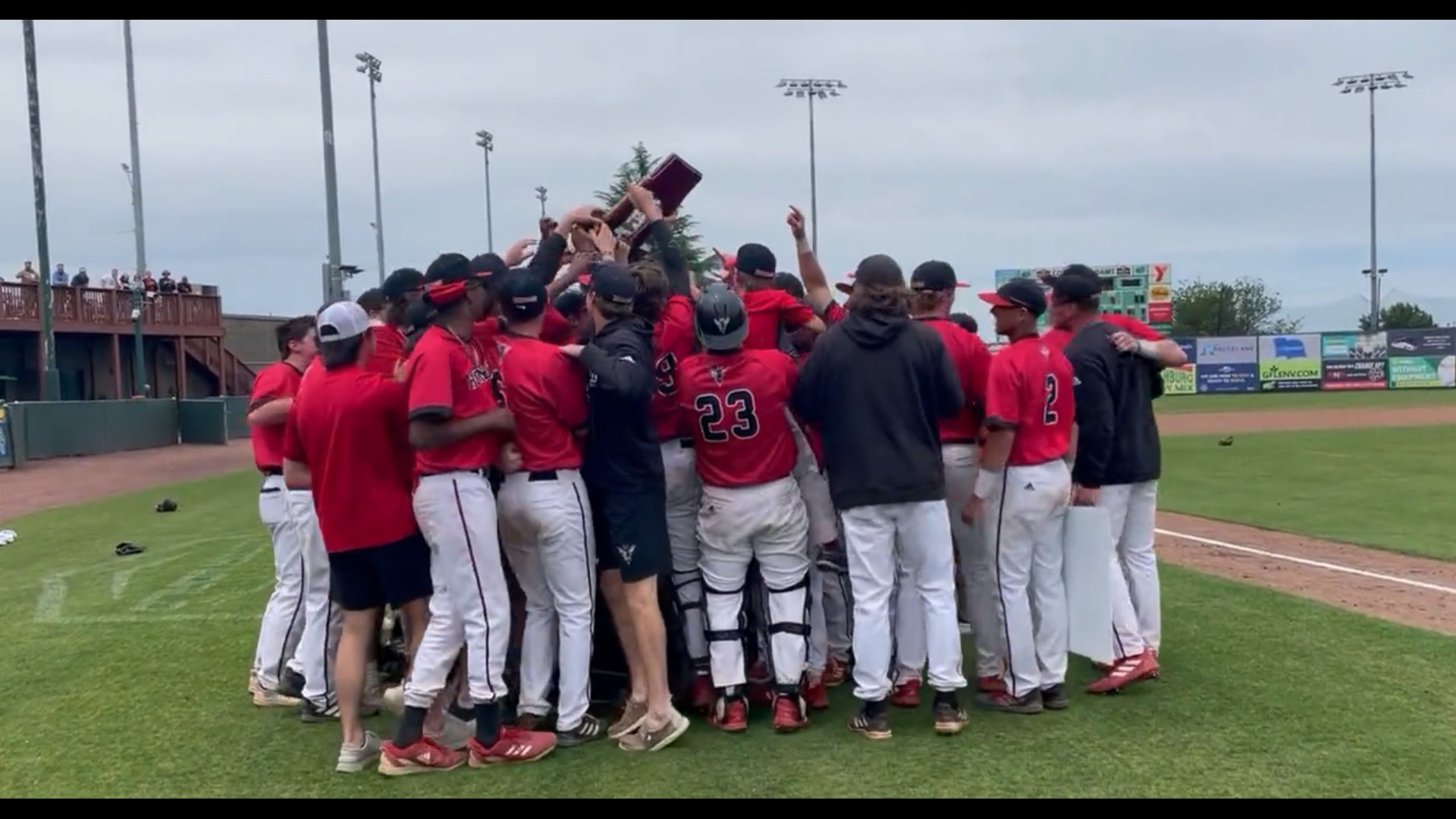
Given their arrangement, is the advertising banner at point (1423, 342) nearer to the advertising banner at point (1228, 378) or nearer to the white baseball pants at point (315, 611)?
the advertising banner at point (1228, 378)

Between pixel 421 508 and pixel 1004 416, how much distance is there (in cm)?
261

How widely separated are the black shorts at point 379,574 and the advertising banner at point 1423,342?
46.1 m

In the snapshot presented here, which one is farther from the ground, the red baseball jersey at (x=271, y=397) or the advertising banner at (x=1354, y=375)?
the red baseball jersey at (x=271, y=397)

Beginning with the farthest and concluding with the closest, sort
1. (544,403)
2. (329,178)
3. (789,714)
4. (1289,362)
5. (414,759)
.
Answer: (1289,362), (329,178), (789,714), (544,403), (414,759)

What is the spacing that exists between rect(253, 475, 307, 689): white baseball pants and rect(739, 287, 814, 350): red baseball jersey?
2.54 m

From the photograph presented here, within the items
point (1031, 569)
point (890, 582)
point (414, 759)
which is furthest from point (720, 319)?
point (414, 759)

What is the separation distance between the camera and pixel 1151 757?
4629 mm

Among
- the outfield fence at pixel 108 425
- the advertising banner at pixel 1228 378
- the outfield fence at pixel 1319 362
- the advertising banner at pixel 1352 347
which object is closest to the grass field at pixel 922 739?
the outfield fence at pixel 108 425

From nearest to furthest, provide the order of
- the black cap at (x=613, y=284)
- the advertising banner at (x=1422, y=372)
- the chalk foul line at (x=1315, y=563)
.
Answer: the black cap at (x=613, y=284), the chalk foul line at (x=1315, y=563), the advertising banner at (x=1422, y=372)

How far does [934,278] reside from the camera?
18.8 ft

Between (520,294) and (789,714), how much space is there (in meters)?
2.21

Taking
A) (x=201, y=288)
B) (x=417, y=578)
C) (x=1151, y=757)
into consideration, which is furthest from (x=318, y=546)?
(x=201, y=288)

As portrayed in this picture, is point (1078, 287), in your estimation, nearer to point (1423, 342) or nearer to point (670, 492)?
point (670, 492)

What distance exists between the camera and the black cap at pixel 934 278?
5.73 m
